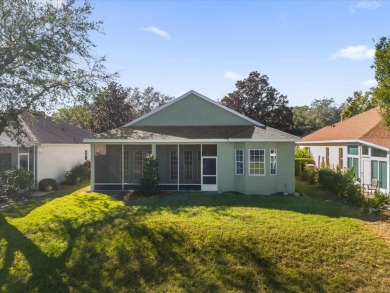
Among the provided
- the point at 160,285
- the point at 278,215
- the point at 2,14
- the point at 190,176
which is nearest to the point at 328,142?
the point at 190,176

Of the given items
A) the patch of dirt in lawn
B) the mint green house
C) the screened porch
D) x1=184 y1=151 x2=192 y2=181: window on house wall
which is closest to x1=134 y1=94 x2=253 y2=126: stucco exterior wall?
the mint green house

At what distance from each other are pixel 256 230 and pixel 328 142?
17.5 meters

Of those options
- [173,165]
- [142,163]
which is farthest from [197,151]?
[142,163]

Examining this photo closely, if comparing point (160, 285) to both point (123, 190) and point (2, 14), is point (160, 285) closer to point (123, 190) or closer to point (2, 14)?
point (123, 190)

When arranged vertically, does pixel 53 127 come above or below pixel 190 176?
above

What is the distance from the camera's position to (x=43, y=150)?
23047mm

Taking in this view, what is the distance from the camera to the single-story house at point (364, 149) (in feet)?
61.5

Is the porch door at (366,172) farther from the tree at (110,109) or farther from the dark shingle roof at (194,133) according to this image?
the tree at (110,109)

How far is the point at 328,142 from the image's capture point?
26.5 metres

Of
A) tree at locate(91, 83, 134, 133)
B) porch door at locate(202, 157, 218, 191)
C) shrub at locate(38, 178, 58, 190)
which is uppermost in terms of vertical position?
tree at locate(91, 83, 134, 133)

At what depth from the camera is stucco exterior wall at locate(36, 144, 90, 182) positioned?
22.8 m

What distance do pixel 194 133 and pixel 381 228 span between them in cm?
1163

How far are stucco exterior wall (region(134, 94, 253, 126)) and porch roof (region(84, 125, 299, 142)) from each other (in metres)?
0.58

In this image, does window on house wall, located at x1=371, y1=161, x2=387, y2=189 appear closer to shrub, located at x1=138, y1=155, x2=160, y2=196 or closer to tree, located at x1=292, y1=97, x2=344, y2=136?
shrub, located at x1=138, y1=155, x2=160, y2=196
